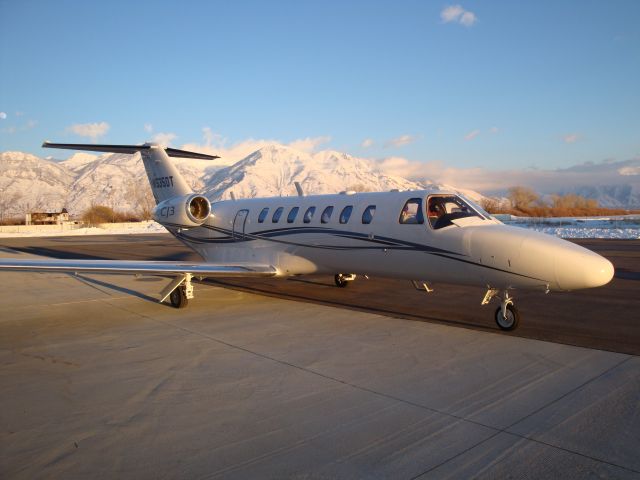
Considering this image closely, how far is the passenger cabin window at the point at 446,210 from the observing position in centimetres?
849

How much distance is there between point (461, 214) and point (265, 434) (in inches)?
227

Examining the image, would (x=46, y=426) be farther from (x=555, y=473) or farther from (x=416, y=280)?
(x=416, y=280)

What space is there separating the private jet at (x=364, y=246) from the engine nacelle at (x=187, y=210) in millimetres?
33

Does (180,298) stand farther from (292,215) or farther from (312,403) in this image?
(312,403)

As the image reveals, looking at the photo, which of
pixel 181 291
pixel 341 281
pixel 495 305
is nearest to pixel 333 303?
pixel 341 281

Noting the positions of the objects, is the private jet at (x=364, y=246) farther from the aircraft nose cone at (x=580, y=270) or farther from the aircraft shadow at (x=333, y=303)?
the aircraft shadow at (x=333, y=303)

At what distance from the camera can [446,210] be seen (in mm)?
8680

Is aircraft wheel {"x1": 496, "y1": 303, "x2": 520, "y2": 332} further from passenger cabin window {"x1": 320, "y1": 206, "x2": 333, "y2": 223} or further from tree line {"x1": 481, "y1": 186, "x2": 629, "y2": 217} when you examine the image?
tree line {"x1": 481, "y1": 186, "x2": 629, "y2": 217}

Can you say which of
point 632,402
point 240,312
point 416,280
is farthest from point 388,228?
point 632,402

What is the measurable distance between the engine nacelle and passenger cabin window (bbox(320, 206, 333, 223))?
425cm

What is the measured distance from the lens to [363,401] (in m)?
4.84

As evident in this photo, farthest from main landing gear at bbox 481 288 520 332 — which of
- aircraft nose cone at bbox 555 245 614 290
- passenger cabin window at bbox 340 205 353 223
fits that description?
passenger cabin window at bbox 340 205 353 223

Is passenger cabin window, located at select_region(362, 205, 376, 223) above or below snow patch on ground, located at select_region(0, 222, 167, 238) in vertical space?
above

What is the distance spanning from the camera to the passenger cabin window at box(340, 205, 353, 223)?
10.4 meters
